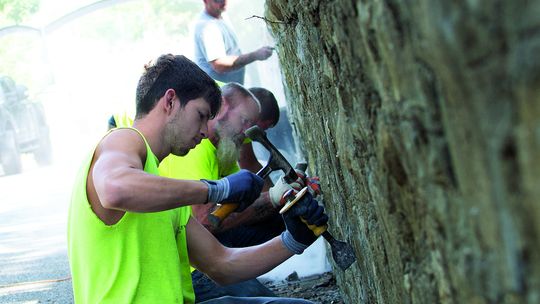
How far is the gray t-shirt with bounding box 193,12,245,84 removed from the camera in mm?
7258

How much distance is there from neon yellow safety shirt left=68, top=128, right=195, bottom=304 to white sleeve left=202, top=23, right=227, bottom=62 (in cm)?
403

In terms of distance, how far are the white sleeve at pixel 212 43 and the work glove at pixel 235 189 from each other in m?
4.09

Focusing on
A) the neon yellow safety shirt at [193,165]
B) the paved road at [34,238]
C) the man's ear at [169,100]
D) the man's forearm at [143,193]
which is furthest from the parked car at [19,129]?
the man's forearm at [143,193]

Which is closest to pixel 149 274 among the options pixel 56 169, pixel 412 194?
pixel 412 194

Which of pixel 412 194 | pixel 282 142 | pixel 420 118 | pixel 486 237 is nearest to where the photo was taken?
pixel 486 237

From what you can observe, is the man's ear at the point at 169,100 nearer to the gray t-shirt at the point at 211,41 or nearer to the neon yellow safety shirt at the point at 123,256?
the neon yellow safety shirt at the point at 123,256

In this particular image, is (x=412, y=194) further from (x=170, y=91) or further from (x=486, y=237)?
(x=170, y=91)

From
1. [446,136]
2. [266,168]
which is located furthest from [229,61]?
[446,136]

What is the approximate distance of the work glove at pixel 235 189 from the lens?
10.3 ft

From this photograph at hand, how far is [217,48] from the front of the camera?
7.29m

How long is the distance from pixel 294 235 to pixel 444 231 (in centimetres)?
171

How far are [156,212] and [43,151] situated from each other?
14613 mm

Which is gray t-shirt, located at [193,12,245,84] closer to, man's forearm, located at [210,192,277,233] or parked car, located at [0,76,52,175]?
man's forearm, located at [210,192,277,233]

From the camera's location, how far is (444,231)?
1.75 meters
